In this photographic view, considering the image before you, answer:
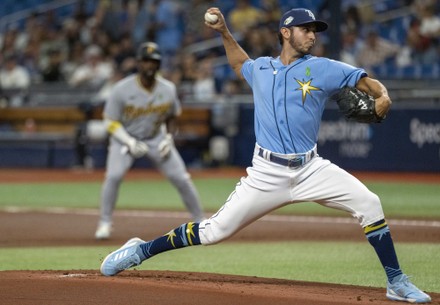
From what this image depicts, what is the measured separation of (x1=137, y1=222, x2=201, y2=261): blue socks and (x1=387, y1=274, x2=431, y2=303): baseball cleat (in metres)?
1.38

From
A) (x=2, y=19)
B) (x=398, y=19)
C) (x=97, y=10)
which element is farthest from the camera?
(x=2, y=19)

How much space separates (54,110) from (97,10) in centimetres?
310

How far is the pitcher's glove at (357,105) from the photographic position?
657cm

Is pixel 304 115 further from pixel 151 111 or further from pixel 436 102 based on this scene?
pixel 436 102

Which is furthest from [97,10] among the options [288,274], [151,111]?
[288,274]

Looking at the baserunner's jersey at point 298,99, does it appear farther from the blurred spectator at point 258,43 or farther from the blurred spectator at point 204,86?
the blurred spectator at point 204,86

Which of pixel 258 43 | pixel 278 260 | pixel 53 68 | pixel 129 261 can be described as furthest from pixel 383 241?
pixel 53 68

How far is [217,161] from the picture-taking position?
2136 cm

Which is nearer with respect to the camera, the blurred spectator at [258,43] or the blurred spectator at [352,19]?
the blurred spectator at [258,43]

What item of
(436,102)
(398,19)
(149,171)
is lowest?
(149,171)

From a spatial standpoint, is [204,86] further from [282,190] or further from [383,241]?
[383,241]

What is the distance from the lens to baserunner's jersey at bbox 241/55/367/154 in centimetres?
668

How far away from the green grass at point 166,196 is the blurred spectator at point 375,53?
9.25ft

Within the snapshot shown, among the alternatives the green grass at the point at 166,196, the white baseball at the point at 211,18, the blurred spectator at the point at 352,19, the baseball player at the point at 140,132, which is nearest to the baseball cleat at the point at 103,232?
the baseball player at the point at 140,132
